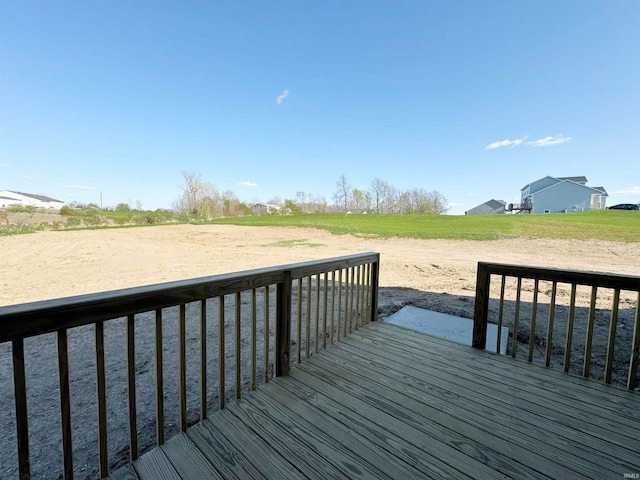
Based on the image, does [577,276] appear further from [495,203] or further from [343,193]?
[495,203]

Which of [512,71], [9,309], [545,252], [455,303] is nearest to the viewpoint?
[9,309]

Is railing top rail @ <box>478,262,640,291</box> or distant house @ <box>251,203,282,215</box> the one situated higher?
distant house @ <box>251,203,282,215</box>

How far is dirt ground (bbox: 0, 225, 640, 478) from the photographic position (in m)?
2.14

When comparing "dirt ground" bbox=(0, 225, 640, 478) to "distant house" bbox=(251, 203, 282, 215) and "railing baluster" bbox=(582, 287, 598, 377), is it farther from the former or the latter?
"distant house" bbox=(251, 203, 282, 215)

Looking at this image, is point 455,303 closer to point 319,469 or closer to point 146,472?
point 319,469

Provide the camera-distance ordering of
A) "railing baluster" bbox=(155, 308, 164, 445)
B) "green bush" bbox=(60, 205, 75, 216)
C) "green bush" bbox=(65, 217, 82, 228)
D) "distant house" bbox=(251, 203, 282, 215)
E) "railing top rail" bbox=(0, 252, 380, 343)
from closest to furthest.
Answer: "railing top rail" bbox=(0, 252, 380, 343) → "railing baluster" bbox=(155, 308, 164, 445) → "green bush" bbox=(65, 217, 82, 228) → "green bush" bbox=(60, 205, 75, 216) → "distant house" bbox=(251, 203, 282, 215)

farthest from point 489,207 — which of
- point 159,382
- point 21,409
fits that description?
point 21,409

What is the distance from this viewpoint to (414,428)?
1.55 meters

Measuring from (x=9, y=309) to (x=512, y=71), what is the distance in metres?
16.5

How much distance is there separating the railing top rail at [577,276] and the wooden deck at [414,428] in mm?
756

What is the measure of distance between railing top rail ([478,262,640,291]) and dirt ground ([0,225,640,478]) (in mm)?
1052

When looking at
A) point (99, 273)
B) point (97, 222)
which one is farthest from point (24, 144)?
point (99, 273)

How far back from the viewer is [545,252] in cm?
1034

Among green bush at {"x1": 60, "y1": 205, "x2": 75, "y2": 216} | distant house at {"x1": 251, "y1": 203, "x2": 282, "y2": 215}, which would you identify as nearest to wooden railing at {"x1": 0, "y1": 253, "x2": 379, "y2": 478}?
green bush at {"x1": 60, "y1": 205, "x2": 75, "y2": 216}
